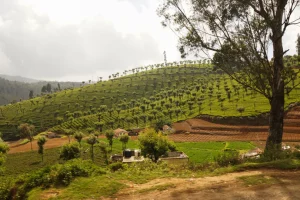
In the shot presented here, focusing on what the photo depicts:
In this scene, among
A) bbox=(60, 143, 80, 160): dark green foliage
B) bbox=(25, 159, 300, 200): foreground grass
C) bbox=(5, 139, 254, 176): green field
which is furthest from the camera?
bbox=(5, 139, 254, 176): green field

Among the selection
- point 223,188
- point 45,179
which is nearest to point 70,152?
point 45,179

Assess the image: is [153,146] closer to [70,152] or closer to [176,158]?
[176,158]

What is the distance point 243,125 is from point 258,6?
61824 mm

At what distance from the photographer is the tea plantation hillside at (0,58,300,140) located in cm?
9106

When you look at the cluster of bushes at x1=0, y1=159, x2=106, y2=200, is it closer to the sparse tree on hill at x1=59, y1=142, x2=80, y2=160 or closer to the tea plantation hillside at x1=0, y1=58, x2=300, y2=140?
the sparse tree on hill at x1=59, y1=142, x2=80, y2=160

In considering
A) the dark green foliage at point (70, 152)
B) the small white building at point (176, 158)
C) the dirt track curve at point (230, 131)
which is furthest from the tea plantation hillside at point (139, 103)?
the dark green foliage at point (70, 152)

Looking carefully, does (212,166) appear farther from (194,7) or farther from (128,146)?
(128,146)

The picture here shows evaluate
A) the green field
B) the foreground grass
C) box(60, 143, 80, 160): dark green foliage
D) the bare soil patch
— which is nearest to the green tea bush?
the foreground grass

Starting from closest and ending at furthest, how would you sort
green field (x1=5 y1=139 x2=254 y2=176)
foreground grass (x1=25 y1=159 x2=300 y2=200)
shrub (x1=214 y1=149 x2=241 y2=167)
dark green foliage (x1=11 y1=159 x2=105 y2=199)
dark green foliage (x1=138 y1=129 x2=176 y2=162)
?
foreground grass (x1=25 y1=159 x2=300 y2=200) < dark green foliage (x1=11 y1=159 x2=105 y2=199) < shrub (x1=214 y1=149 x2=241 y2=167) < dark green foliage (x1=138 y1=129 x2=176 y2=162) < green field (x1=5 y1=139 x2=254 y2=176)

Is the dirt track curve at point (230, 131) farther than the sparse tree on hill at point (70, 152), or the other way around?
the dirt track curve at point (230, 131)

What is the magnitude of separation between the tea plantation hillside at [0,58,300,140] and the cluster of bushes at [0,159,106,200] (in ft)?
187

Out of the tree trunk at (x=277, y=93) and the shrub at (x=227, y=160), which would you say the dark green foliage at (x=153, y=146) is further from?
the shrub at (x=227, y=160)

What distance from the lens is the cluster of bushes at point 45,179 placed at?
380 inches

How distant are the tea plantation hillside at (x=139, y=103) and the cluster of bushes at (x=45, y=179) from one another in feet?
187
